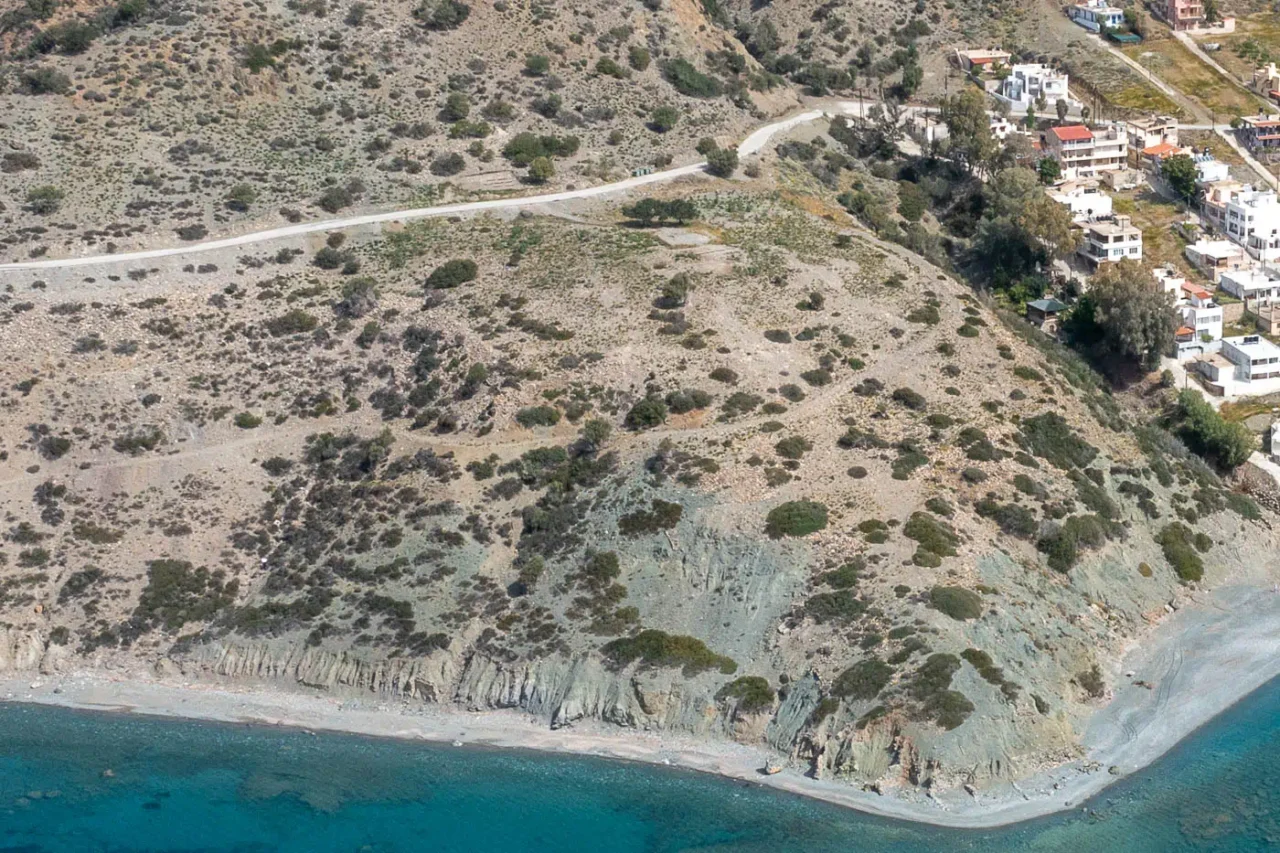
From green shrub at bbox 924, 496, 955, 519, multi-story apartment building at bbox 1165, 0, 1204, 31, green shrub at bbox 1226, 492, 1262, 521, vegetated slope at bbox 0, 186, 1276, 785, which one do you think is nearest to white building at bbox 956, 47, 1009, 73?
multi-story apartment building at bbox 1165, 0, 1204, 31

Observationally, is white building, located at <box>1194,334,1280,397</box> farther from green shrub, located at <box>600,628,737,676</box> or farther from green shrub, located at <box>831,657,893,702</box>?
green shrub, located at <box>600,628,737,676</box>

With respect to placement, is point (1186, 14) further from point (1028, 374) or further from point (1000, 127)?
point (1028, 374)

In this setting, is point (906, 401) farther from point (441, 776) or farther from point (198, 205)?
point (198, 205)

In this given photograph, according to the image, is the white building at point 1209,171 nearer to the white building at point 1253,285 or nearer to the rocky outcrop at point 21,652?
the white building at point 1253,285

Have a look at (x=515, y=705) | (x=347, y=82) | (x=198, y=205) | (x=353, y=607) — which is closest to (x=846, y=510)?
(x=515, y=705)

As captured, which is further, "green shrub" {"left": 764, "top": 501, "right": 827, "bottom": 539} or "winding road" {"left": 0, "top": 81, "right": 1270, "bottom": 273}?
"winding road" {"left": 0, "top": 81, "right": 1270, "bottom": 273}

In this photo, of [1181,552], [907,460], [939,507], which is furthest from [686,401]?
[1181,552]
